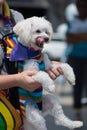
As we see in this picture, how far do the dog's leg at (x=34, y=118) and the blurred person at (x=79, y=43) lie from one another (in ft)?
16.5

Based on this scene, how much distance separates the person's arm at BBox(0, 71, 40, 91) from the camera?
3.62 meters

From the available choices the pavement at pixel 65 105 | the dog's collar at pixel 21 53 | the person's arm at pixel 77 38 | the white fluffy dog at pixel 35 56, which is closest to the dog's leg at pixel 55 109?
the white fluffy dog at pixel 35 56

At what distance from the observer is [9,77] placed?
366 centimetres

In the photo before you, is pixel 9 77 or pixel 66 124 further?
pixel 66 124

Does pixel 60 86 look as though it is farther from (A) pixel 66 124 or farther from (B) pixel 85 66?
(A) pixel 66 124

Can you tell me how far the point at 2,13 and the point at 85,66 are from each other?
5.56 metres

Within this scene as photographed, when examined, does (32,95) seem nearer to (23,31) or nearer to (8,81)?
(8,81)

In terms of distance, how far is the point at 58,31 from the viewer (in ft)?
60.1

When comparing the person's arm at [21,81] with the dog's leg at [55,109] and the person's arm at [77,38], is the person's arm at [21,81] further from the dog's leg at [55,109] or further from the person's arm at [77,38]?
the person's arm at [77,38]

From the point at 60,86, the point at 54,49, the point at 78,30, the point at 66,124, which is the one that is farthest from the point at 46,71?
the point at 54,49

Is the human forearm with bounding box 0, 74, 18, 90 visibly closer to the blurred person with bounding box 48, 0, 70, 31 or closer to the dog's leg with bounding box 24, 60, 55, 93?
the dog's leg with bounding box 24, 60, 55, 93

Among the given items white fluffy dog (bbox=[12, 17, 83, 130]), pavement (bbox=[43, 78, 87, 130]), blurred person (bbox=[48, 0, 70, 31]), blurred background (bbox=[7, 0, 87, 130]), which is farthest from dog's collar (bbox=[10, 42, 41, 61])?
blurred person (bbox=[48, 0, 70, 31])

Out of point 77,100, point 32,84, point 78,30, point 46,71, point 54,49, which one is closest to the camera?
point 32,84

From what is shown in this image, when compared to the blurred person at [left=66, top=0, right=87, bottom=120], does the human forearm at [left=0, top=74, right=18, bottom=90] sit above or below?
above
